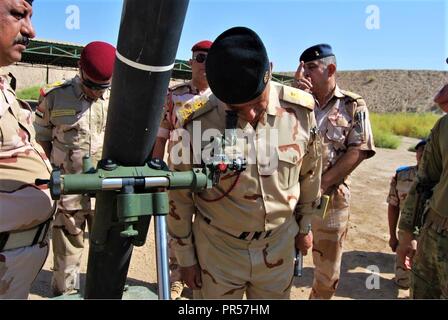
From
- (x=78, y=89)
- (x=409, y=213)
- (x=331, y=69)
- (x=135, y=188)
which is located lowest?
(x=409, y=213)

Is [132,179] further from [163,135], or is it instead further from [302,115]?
[163,135]

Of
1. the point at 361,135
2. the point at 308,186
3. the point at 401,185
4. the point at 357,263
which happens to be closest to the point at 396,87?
the point at 357,263

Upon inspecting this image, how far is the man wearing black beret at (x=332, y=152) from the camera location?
3572 millimetres

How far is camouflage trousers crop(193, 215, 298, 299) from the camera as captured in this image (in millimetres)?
2346

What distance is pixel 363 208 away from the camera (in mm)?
8078

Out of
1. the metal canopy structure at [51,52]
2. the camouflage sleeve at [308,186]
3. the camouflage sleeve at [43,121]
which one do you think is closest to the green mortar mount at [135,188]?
the camouflage sleeve at [308,186]

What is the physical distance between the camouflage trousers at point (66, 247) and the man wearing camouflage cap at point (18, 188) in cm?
181

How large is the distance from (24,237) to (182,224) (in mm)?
790

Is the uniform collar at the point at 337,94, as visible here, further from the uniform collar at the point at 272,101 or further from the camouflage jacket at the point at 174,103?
the uniform collar at the point at 272,101

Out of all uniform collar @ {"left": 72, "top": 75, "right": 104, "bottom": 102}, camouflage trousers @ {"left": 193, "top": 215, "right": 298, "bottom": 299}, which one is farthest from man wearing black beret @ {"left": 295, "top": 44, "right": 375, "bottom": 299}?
uniform collar @ {"left": 72, "top": 75, "right": 104, "bottom": 102}

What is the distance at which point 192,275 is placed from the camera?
241 centimetres

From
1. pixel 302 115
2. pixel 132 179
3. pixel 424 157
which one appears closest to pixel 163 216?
pixel 132 179

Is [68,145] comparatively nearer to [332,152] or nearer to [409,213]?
[332,152]
